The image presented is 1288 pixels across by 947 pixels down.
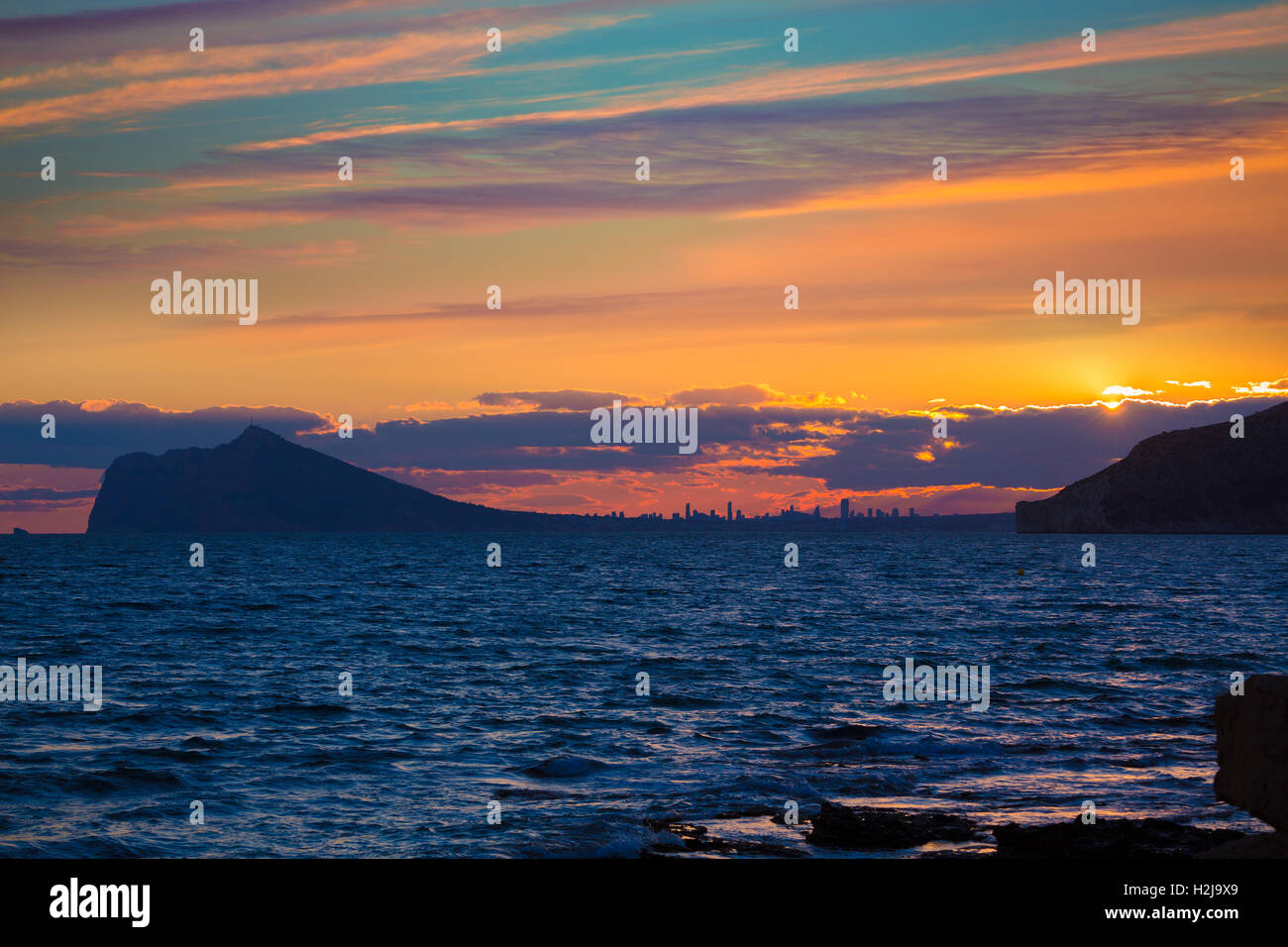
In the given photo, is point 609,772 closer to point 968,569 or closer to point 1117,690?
point 1117,690

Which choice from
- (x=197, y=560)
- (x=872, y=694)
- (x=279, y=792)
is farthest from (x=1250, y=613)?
(x=197, y=560)

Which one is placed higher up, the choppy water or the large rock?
the large rock

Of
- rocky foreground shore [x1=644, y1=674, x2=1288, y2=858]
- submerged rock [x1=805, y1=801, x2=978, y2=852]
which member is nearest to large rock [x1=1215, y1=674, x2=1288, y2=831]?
rocky foreground shore [x1=644, y1=674, x2=1288, y2=858]

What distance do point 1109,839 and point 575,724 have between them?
1374cm

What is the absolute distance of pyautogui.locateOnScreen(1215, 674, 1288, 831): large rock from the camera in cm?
862

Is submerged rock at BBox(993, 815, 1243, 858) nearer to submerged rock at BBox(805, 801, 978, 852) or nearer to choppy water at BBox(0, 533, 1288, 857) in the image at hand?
submerged rock at BBox(805, 801, 978, 852)

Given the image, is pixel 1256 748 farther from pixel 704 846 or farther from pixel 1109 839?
pixel 704 846

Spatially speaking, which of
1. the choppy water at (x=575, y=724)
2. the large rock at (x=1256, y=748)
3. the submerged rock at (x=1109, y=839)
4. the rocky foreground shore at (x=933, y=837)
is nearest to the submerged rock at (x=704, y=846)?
the rocky foreground shore at (x=933, y=837)

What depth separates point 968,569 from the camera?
118500 millimetres

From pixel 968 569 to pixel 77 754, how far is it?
107 m

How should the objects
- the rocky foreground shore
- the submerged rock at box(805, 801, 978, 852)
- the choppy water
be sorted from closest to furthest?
the rocky foreground shore, the submerged rock at box(805, 801, 978, 852), the choppy water

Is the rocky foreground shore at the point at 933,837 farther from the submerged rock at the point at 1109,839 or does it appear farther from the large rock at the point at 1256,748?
the large rock at the point at 1256,748

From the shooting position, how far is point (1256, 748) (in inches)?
348

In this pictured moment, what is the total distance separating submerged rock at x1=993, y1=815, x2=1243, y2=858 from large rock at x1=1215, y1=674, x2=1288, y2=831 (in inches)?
170
